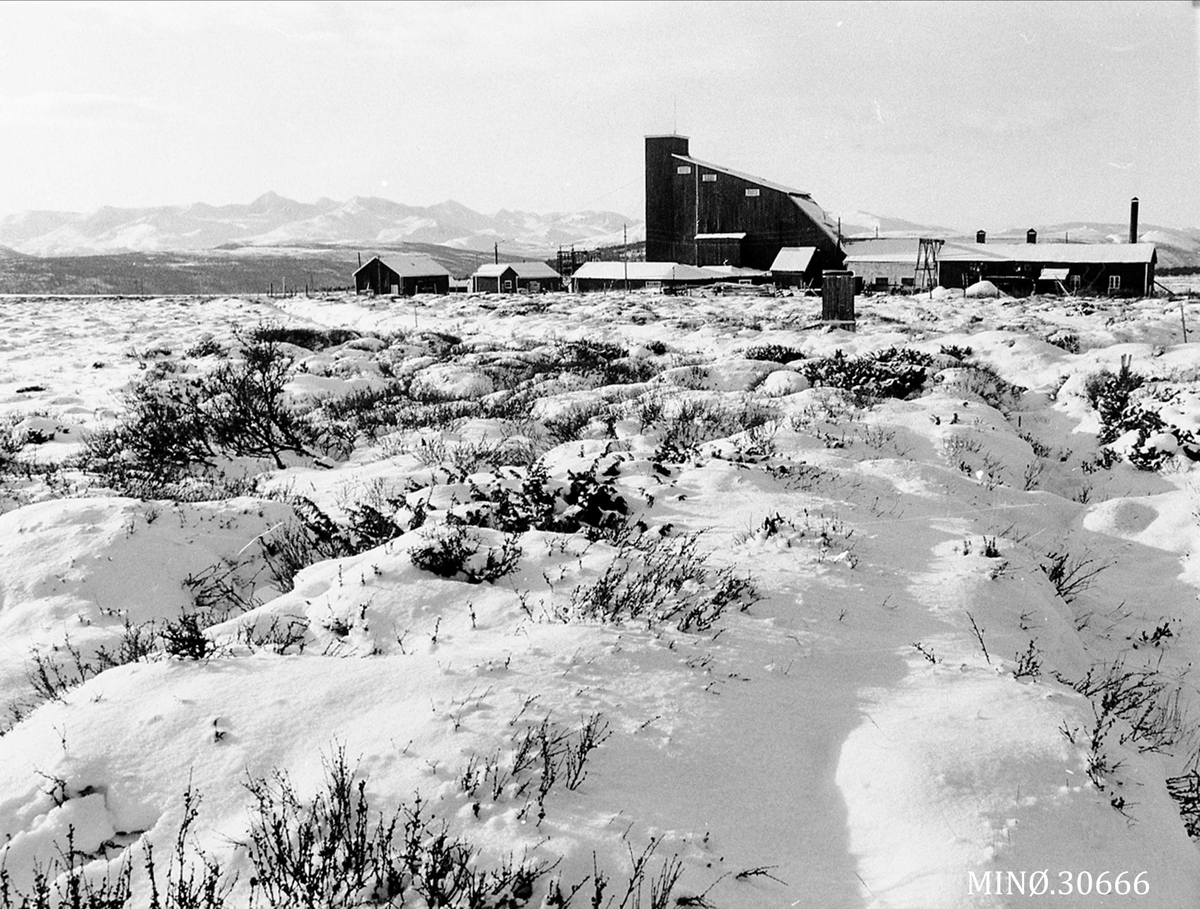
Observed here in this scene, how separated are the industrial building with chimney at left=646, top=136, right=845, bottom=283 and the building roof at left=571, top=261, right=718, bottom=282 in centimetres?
265

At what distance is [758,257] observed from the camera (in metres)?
55.1

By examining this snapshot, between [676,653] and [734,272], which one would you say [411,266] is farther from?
[676,653]

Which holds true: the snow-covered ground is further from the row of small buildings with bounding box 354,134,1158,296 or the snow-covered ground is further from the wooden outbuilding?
the row of small buildings with bounding box 354,134,1158,296

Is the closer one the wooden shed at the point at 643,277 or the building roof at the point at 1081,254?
the building roof at the point at 1081,254

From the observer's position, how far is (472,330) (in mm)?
30203

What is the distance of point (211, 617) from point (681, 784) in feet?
13.8

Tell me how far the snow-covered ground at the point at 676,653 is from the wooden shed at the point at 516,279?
50942 mm

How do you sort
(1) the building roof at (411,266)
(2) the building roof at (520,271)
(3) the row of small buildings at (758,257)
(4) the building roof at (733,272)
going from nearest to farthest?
1. (3) the row of small buildings at (758,257)
2. (4) the building roof at (733,272)
3. (1) the building roof at (411,266)
4. (2) the building roof at (520,271)

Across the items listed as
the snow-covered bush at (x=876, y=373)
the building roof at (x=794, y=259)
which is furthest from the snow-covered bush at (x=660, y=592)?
the building roof at (x=794, y=259)

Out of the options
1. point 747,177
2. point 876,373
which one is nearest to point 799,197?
point 747,177

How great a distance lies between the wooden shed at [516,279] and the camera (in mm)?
60969

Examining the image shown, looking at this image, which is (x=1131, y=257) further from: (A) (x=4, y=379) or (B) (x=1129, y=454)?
(A) (x=4, y=379)

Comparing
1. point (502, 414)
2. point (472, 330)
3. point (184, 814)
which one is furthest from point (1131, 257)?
point (184, 814)

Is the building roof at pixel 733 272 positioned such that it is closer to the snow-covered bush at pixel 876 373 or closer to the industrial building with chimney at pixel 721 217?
the industrial building with chimney at pixel 721 217
